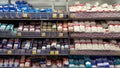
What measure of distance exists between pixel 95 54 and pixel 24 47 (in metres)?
1.44

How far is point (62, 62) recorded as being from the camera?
423 cm

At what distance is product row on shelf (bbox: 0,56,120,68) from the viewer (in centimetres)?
403

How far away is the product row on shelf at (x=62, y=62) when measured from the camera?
4.03 m

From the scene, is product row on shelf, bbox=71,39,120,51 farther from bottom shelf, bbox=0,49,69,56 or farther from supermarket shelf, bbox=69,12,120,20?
supermarket shelf, bbox=69,12,120,20

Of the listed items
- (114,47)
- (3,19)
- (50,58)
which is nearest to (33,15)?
(3,19)

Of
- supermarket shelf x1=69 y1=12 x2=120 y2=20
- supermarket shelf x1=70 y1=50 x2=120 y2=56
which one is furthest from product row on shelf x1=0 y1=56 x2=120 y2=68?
supermarket shelf x1=69 y1=12 x2=120 y2=20

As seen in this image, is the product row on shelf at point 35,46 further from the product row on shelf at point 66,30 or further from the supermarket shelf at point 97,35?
the supermarket shelf at point 97,35

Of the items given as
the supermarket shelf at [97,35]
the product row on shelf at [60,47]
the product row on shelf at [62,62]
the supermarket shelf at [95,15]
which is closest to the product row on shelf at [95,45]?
the product row on shelf at [60,47]

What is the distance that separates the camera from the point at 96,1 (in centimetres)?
449

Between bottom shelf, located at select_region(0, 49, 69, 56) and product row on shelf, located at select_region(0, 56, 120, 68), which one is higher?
bottom shelf, located at select_region(0, 49, 69, 56)

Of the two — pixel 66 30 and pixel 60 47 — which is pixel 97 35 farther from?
pixel 60 47

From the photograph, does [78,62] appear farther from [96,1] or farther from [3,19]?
[3,19]

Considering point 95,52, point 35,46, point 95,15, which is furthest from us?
point 35,46

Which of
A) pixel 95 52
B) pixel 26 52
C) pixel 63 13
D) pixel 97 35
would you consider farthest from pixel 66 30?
pixel 26 52
